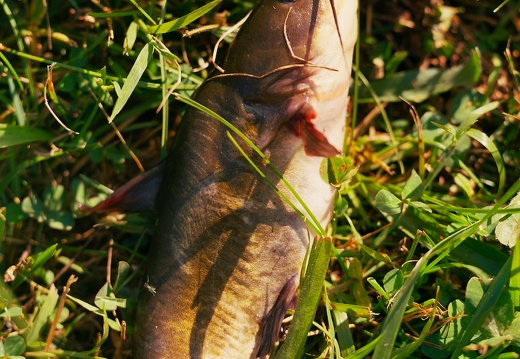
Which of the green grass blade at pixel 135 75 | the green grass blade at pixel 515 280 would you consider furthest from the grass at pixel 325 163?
the green grass blade at pixel 515 280

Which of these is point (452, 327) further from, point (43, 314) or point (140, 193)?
point (43, 314)

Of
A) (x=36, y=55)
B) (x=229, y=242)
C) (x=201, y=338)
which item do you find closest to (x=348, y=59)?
(x=229, y=242)

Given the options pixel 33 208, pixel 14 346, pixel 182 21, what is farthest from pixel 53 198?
pixel 182 21

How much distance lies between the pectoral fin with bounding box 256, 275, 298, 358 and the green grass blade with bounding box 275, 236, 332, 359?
11 cm

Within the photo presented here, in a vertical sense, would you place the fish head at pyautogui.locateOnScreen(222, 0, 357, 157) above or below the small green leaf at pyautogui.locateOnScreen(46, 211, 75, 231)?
above

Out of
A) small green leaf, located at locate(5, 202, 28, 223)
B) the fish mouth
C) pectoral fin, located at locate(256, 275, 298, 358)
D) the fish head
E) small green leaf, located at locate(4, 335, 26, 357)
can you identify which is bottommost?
small green leaf, located at locate(4, 335, 26, 357)

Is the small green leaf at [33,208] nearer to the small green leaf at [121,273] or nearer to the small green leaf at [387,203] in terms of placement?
the small green leaf at [121,273]

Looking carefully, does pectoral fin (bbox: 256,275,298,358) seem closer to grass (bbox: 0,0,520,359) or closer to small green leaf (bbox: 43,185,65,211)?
grass (bbox: 0,0,520,359)

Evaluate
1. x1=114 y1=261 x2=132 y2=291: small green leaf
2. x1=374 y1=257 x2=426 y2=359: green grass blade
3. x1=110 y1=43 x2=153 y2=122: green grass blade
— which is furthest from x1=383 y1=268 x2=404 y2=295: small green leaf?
x1=110 y1=43 x2=153 y2=122: green grass blade

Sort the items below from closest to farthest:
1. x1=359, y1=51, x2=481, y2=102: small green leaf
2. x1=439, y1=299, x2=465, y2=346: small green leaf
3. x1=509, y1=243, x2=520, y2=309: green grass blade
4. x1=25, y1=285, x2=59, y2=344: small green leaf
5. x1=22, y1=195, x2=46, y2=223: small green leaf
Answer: x1=509, y1=243, x2=520, y2=309: green grass blade
x1=439, y1=299, x2=465, y2=346: small green leaf
x1=25, y1=285, x2=59, y2=344: small green leaf
x1=22, y1=195, x2=46, y2=223: small green leaf
x1=359, y1=51, x2=481, y2=102: small green leaf

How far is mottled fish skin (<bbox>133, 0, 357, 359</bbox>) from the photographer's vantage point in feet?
10.3

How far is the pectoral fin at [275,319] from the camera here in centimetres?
323

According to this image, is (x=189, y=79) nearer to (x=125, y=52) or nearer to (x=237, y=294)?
(x=125, y=52)

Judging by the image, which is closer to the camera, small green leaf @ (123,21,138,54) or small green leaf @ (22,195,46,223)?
small green leaf @ (123,21,138,54)
